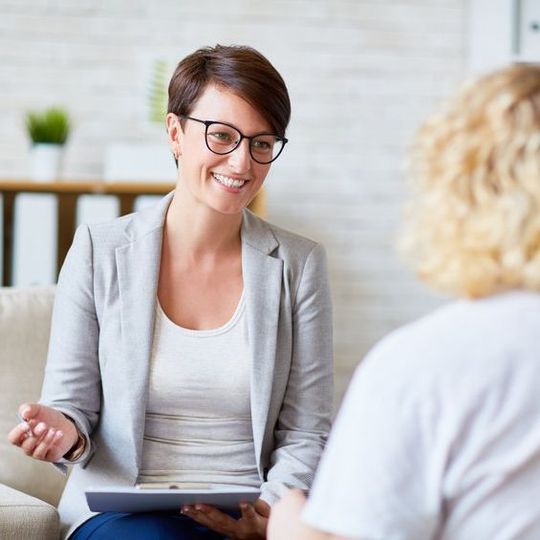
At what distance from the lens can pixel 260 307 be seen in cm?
190

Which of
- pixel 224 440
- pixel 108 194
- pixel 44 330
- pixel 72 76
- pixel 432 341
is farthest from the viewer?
pixel 72 76

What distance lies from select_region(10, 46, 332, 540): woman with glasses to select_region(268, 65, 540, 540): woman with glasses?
2.78 feet

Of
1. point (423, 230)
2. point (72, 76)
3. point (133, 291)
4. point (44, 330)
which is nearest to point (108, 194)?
point (72, 76)

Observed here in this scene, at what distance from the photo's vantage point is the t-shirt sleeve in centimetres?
94

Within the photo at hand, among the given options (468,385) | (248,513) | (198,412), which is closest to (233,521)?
(248,513)

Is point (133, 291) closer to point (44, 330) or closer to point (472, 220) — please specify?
point (44, 330)

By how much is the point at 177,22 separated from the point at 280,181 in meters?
0.75

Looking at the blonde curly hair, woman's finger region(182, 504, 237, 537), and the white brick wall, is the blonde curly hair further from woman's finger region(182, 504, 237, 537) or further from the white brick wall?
the white brick wall

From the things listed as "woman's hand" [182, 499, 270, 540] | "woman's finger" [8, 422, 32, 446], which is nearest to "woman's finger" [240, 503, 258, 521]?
"woman's hand" [182, 499, 270, 540]

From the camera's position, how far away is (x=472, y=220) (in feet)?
3.17

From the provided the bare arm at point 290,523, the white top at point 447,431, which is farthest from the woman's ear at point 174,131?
the white top at point 447,431

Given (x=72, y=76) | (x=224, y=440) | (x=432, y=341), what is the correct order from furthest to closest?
(x=72, y=76) → (x=224, y=440) → (x=432, y=341)

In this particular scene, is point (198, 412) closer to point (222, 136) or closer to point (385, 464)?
point (222, 136)

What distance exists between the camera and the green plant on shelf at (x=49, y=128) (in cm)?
382
